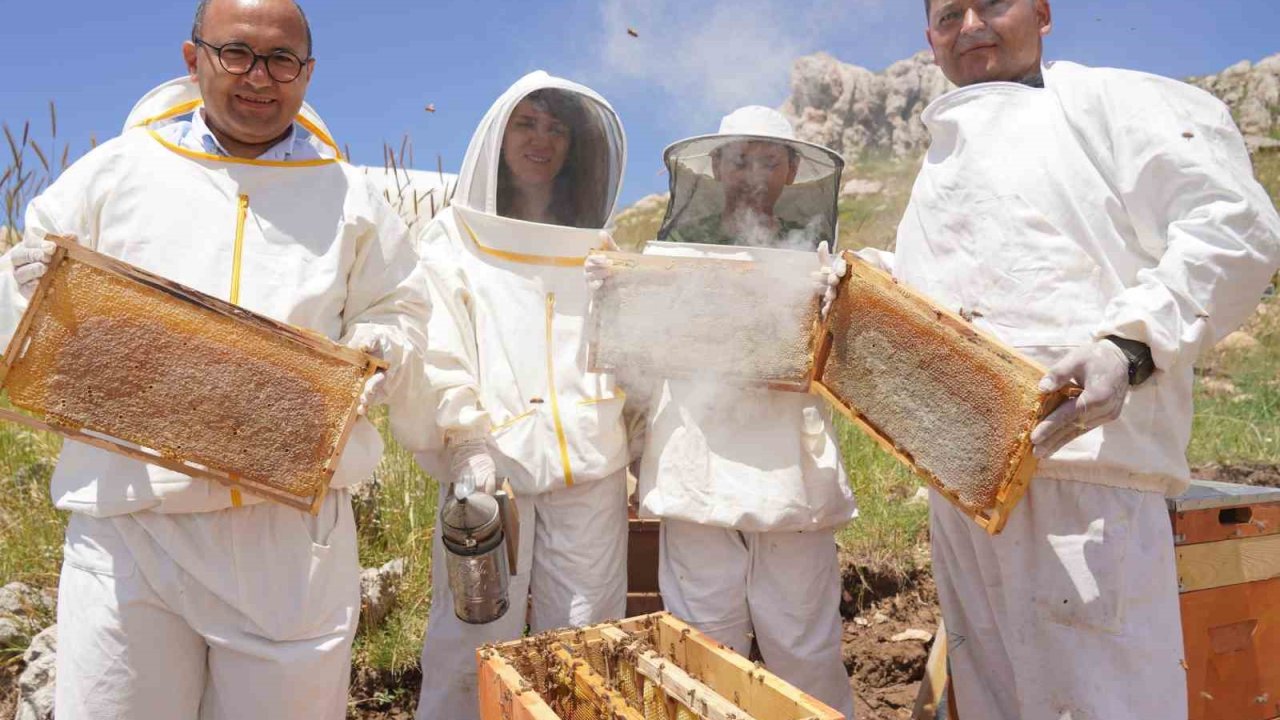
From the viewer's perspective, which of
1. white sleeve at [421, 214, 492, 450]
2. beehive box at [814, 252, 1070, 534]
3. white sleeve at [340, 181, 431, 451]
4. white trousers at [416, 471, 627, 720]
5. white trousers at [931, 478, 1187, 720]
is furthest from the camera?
white trousers at [416, 471, 627, 720]

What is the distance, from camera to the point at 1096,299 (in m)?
2.37

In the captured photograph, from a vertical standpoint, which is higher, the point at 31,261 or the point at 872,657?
the point at 31,261

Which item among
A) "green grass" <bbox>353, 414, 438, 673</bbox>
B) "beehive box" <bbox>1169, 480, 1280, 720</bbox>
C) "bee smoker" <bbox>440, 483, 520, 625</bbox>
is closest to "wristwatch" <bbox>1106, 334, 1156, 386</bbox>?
"beehive box" <bbox>1169, 480, 1280, 720</bbox>

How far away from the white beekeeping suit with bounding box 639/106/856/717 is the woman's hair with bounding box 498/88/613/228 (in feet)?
1.21

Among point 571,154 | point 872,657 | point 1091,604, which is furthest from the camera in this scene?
point 872,657

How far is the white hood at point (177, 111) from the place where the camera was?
2422 mm

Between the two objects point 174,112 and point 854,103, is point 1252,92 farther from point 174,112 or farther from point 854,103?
point 174,112

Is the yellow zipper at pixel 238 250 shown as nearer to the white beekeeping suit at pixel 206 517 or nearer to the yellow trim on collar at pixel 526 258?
the white beekeeping suit at pixel 206 517

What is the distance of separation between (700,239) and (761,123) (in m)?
0.48

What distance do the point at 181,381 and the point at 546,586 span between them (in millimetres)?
1447

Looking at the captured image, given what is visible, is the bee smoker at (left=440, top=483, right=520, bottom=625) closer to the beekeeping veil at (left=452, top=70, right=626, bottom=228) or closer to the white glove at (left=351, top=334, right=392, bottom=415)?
the white glove at (left=351, top=334, right=392, bottom=415)

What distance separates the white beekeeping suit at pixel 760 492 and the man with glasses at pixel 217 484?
103 centimetres

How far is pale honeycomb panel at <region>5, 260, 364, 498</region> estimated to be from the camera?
2.02 m

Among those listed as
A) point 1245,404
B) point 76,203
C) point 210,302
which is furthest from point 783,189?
point 1245,404
